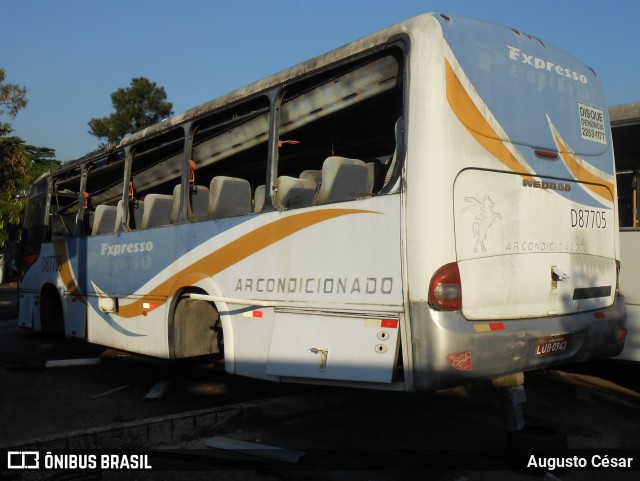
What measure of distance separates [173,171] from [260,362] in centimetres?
297

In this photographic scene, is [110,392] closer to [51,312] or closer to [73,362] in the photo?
[73,362]

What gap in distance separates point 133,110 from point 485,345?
129 feet

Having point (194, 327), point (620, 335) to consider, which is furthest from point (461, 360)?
point (194, 327)

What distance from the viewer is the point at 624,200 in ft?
22.6

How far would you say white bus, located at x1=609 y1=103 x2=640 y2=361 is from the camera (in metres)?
6.59

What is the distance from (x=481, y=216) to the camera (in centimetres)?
475

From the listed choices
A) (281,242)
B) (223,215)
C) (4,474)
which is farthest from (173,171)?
(4,474)

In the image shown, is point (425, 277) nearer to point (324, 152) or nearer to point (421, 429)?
point (421, 429)

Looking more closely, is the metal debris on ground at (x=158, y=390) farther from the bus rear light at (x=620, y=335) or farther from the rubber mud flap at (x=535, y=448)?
the bus rear light at (x=620, y=335)

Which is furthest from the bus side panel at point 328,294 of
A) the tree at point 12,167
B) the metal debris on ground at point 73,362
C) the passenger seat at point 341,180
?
the tree at point 12,167

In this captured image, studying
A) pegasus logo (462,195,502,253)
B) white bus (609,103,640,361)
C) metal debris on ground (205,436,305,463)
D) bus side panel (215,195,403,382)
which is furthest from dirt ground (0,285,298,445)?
white bus (609,103,640,361)

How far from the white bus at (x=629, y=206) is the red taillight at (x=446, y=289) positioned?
2999 mm

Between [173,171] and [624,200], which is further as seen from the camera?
[173,171]
